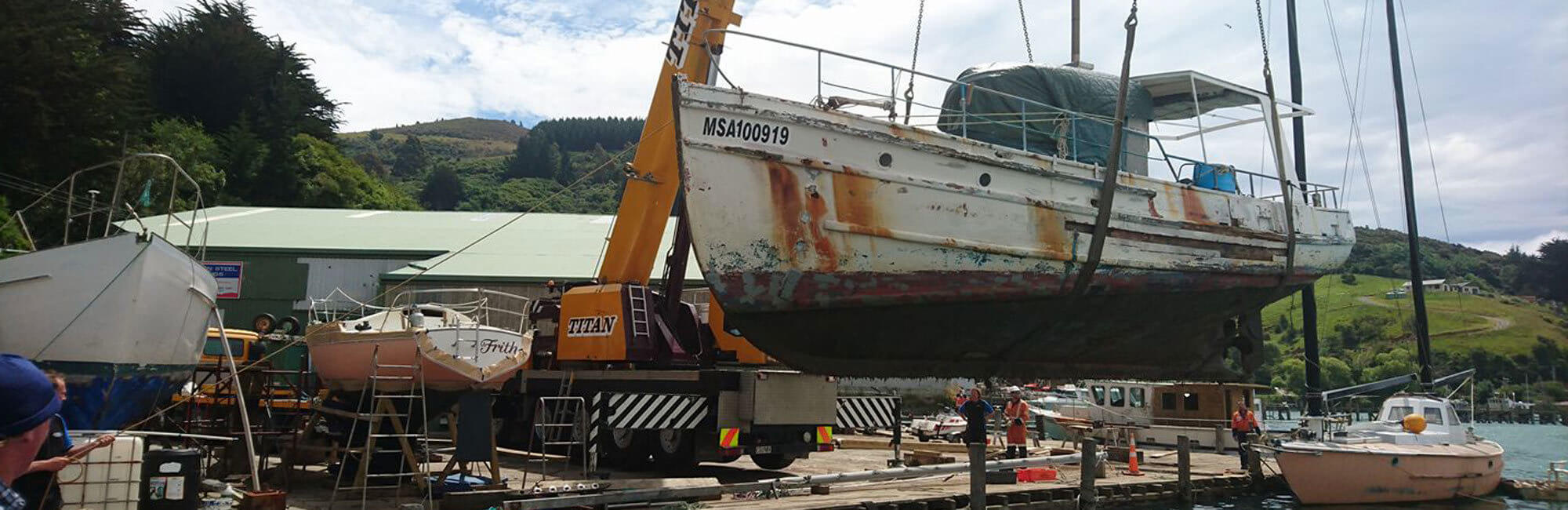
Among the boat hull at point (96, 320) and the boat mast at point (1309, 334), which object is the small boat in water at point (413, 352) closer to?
the boat hull at point (96, 320)

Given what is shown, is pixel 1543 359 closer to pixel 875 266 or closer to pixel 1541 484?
pixel 1541 484

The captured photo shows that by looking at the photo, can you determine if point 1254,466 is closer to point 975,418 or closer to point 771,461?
point 975,418

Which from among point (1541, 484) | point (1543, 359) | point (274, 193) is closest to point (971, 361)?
point (1541, 484)

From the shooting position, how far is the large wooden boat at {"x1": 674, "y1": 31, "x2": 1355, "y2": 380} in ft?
30.6

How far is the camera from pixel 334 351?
9.73m

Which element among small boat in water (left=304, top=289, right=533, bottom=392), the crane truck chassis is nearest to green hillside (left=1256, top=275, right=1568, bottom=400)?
the crane truck chassis

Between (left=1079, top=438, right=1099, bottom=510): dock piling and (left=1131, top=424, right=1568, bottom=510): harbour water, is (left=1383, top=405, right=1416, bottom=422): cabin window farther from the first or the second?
(left=1079, top=438, right=1099, bottom=510): dock piling

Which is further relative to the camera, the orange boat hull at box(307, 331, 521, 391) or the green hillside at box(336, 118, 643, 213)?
the green hillside at box(336, 118, 643, 213)

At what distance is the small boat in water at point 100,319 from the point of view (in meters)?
8.03

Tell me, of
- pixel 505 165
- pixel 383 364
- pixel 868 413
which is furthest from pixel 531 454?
pixel 505 165

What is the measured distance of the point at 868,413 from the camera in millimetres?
11445

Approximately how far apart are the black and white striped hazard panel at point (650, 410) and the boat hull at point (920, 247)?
3.54 feet

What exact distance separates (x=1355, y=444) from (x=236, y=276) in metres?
21.7

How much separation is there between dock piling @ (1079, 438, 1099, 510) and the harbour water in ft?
5.65
